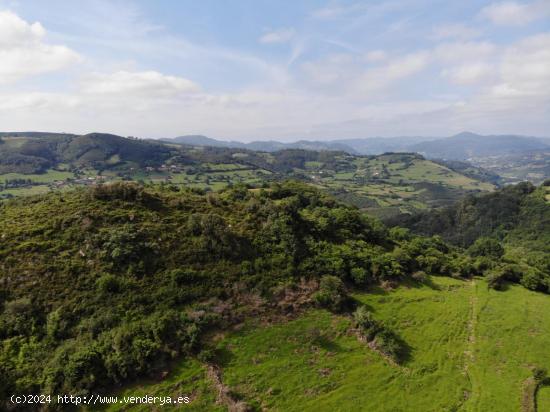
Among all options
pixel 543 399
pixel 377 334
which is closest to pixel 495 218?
pixel 543 399

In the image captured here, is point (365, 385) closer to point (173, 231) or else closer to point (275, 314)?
point (275, 314)

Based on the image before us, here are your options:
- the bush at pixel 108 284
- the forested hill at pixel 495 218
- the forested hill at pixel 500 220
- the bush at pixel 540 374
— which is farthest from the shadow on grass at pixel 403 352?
the forested hill at pixel 495 218

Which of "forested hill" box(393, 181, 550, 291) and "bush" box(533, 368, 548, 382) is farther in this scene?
"forested hill" box(393, 181, 550, 291)

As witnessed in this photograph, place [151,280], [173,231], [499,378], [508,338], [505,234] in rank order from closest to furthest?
[499,378]
[151,280]
[508,338]
[173,231]
[505,234]

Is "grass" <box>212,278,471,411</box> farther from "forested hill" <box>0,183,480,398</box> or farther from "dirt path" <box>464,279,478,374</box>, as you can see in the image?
"forested hill" <box>0,183,480,398</box>

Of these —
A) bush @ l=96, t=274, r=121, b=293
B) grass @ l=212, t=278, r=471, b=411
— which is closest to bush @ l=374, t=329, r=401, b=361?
grass @ l=212, t=278, r=471, b=411

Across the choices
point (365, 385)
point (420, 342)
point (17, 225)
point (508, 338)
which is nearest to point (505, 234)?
point (508, 338)
